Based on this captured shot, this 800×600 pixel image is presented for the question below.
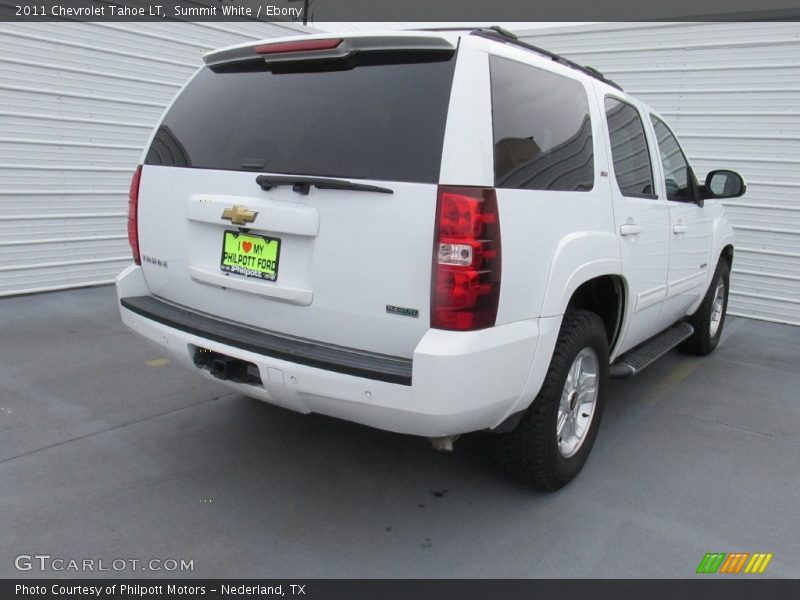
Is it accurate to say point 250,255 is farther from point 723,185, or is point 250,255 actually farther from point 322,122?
point 723,185

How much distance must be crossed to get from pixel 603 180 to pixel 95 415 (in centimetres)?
316

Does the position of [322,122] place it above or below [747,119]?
below

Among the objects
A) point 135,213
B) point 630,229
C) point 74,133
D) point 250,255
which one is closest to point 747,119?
point 630,229

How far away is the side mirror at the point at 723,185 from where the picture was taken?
4629 mm

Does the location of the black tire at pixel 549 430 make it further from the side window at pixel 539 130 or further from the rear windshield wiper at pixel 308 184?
the rear windshield wiper at pixel 308 184

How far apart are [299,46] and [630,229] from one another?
6.30 ft

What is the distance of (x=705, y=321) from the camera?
5484mm

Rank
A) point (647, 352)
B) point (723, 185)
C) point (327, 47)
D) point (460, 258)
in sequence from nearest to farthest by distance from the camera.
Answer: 1. point (460, 258)
2. point (327, 47)
3. point (647, 352)
4. point (723, 185)

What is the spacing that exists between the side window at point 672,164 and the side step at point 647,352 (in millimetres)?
978

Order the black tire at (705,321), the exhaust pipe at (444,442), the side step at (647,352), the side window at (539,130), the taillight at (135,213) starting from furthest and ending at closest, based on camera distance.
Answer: the black tire at (705,321), the side step at (647,352), the taillight at (135,213), the exhaust pipe at (444,442), the side window at (539,130)

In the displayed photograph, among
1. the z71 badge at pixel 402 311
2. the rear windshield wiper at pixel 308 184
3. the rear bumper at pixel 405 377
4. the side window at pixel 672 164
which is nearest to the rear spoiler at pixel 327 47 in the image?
the rear windshield wiper at pixel 308 184

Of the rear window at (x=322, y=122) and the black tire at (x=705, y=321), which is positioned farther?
the black tire at (x=705, y=321)
